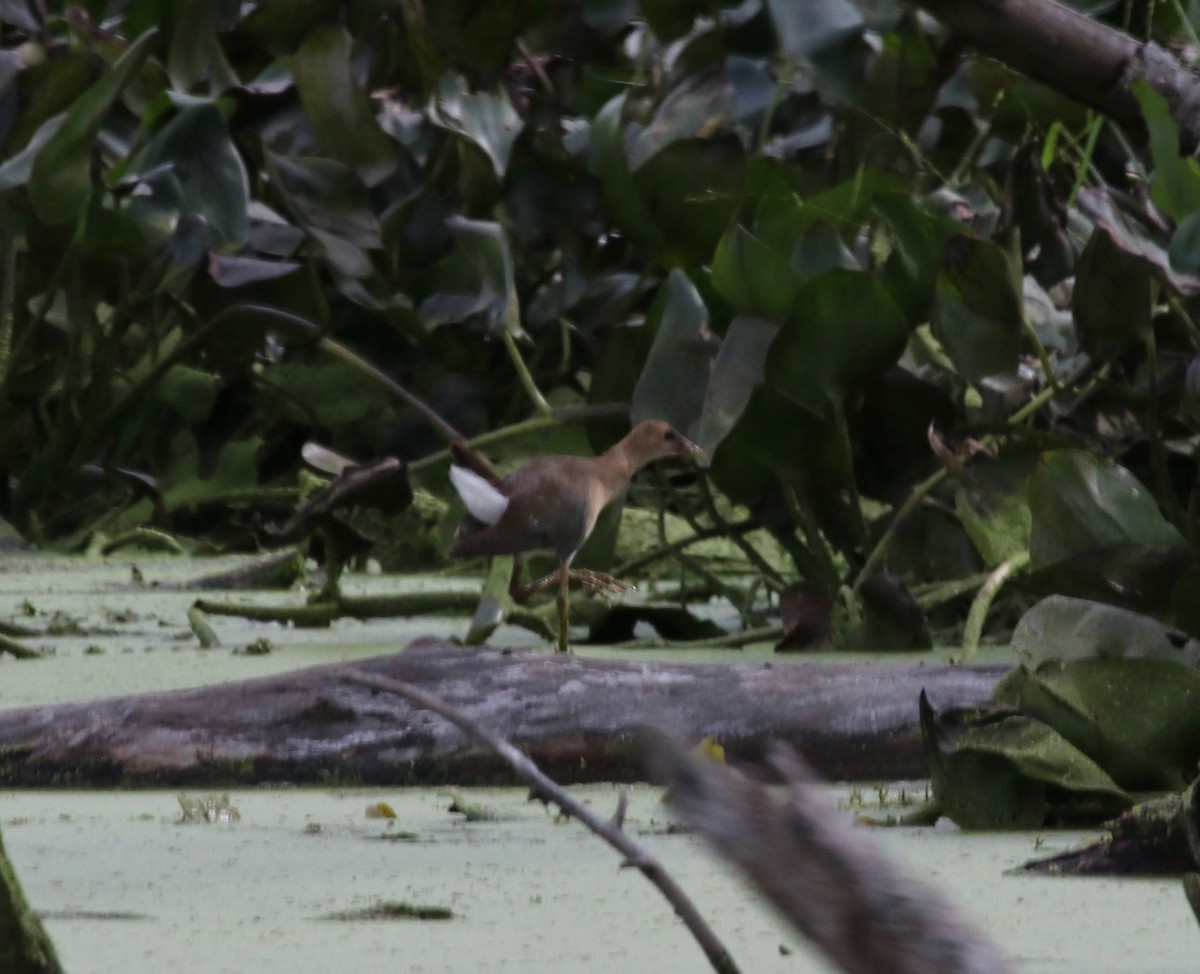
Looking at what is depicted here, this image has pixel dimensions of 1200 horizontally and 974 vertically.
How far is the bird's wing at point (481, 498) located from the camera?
2812mm

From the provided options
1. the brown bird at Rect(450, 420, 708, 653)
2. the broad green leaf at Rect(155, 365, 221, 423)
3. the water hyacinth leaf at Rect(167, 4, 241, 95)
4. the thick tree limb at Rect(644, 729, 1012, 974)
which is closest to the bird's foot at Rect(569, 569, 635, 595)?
the brown bird at Rect(450, 420, 708, 653)

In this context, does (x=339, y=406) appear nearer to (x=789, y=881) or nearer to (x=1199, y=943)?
(x=1199, y=943)

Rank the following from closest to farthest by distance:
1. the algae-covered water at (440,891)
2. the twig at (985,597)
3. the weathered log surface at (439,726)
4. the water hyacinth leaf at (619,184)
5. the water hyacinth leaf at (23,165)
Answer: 1. the algae-covered water at (440,891)
2. the weathered log surface at (439,726)
3. the twig at (985,597)
4. the water hyacinth leaf at (619,184)
5. the water hyacinth leaf at (23,165)

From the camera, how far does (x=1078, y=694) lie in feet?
5.10

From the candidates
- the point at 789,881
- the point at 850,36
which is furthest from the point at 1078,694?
the point at 850,36

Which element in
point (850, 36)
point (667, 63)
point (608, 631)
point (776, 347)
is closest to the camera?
point (776, 347)

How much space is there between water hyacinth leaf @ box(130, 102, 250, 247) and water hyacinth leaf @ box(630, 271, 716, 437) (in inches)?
49.4

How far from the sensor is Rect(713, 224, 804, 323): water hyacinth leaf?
2.71 meters

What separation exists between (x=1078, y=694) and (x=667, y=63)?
117 inches

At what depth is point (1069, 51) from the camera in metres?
1.81

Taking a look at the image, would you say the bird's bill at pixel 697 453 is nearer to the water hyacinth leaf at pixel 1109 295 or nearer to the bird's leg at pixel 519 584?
the bird's leg at pixel 519 584

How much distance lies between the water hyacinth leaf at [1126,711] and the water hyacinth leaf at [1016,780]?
27 millimetres

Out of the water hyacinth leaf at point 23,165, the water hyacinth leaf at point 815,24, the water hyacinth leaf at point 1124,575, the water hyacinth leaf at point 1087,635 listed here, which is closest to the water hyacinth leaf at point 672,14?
the water hyacinth leaf at point 815,24

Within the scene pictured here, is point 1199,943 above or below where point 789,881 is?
below
